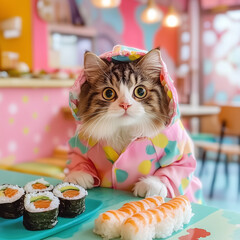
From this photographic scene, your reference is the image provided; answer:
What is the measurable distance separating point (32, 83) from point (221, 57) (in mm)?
4363

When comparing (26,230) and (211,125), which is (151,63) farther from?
(211,125)

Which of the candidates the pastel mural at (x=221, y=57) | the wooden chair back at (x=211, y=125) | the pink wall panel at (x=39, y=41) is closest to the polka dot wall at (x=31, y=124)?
the pink wall panel at (x=39, y=41)

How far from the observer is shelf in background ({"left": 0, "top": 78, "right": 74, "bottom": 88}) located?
3.29 m

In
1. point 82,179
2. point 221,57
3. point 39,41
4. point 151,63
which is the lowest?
point 82,179

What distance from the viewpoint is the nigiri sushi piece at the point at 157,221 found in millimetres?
833

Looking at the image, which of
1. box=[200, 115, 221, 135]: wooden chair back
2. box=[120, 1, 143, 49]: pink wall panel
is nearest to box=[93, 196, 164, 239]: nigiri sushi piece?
box=[200, 115, 221, 135]: wooden chair back

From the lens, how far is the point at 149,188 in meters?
1.18

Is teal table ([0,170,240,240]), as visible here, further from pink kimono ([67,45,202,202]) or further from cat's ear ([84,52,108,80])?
cat's ear ([84,52,108,80])

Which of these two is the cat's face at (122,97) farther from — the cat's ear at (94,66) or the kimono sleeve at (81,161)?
the kimono sleeve at (81,161)

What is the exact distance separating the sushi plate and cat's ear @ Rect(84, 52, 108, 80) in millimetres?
447

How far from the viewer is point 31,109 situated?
11.6ft

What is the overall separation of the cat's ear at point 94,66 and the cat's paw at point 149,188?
37 centimetres

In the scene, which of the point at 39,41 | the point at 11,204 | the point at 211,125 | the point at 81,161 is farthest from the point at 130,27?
the point at 11,204

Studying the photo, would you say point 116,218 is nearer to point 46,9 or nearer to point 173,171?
point 173,171
